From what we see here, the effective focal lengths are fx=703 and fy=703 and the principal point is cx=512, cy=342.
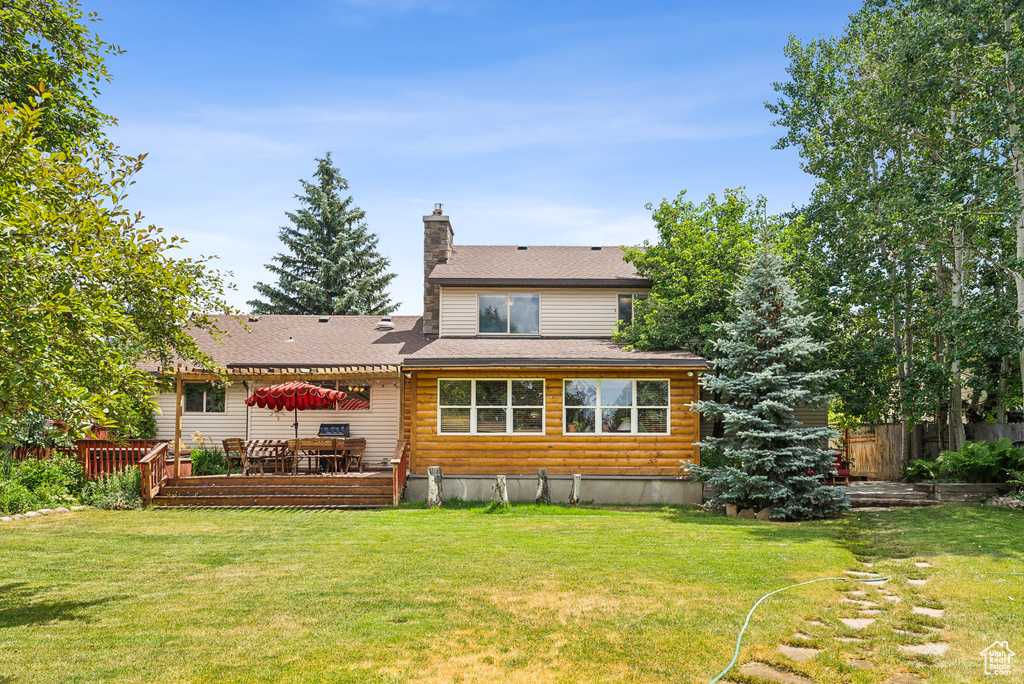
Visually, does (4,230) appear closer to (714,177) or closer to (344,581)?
(344,581)

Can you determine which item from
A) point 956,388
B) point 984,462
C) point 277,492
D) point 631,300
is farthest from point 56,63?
point 956,388

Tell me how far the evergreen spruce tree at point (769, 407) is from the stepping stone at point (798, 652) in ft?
27.0

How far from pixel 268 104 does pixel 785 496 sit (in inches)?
520

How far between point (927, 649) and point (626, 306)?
15.8 metres

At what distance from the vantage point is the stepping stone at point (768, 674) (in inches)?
195

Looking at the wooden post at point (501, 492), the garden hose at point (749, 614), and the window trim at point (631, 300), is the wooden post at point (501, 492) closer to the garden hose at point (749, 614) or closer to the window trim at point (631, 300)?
the window trim at point (631, 300)

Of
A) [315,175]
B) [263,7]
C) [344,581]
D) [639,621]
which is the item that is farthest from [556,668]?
[315,175]

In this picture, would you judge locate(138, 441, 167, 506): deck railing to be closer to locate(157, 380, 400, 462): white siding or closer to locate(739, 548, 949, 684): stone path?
locate(157, 380, 400, 462): white siding

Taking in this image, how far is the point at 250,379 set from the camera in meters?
19.1

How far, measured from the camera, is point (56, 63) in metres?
13.5

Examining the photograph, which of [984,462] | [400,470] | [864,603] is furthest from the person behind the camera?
[400,470]

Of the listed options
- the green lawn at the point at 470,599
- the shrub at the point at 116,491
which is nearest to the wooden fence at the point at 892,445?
the green lawn at the point at 470,599

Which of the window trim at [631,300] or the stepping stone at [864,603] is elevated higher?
the window trim at [631,300]

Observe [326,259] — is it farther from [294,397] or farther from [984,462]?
[984,462]
